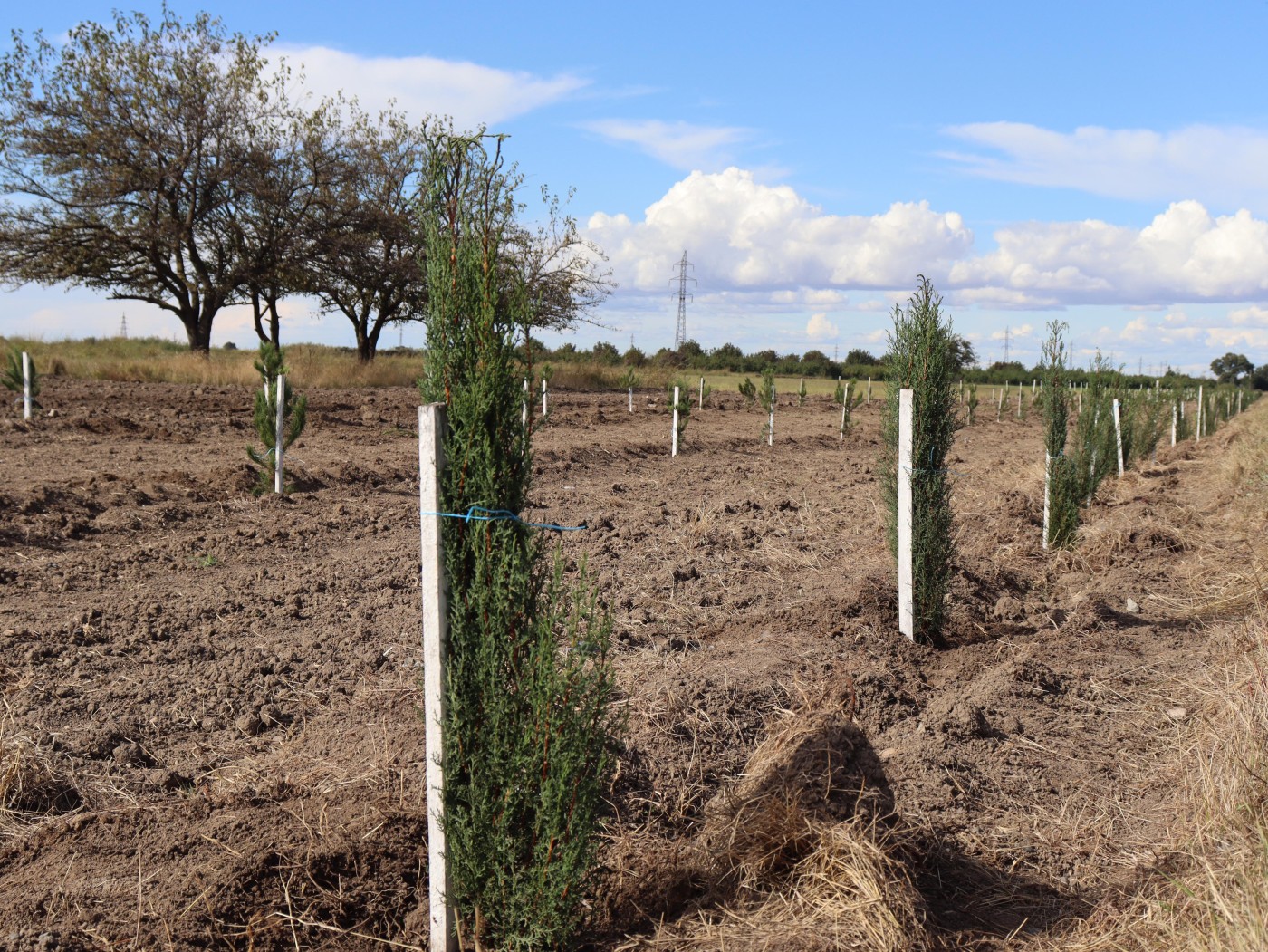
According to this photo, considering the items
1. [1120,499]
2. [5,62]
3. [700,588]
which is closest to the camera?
[700,588]

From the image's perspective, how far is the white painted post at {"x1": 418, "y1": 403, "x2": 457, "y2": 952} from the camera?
303 cm

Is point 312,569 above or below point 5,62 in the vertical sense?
below

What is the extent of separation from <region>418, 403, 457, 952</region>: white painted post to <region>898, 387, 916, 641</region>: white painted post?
13.7 feet

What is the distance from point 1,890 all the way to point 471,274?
2716 millimetres

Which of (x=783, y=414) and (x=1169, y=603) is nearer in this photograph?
(x=1169, y=603)

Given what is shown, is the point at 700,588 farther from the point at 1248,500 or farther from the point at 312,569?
the point at 1248,500

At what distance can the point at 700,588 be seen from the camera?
765cm

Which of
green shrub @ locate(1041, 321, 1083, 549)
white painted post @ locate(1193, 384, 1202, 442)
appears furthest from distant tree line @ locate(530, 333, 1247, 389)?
green shrub @ locate(1041, 321, 1083, 549)

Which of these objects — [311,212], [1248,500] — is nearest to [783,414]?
[311,212]

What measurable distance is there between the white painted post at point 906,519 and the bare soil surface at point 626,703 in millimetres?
204

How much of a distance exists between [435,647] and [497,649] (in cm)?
19

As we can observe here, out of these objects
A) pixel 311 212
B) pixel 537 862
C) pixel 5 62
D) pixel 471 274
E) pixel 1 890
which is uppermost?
pixel 5 62

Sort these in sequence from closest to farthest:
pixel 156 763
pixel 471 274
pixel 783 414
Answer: pixel 471 274
pixel 156 763
pixel 783 414

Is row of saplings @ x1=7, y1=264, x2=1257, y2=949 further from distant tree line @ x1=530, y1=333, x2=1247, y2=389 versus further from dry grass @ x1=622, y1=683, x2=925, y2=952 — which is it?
distant tree line @ x1=530, y1=333, x2=1247, y2=389
